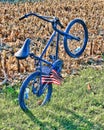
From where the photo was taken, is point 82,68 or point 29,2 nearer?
point 82,68

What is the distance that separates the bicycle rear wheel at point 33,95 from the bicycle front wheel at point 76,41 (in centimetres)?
62

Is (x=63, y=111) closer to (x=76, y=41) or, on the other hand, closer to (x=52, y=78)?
(x=52, y=78)

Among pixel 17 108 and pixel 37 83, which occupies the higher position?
pixel 37 83

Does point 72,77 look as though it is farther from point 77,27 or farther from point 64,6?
point 64,6

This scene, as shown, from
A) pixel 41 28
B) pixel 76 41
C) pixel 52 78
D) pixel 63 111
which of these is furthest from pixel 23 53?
pixel 41 28

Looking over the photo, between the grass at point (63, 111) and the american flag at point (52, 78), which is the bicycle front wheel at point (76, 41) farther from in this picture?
the grass at point (63, 111)

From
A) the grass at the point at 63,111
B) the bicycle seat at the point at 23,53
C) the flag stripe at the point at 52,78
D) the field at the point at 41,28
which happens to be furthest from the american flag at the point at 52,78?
the field at the point at 41,28

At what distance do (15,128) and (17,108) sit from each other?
1.53 feet

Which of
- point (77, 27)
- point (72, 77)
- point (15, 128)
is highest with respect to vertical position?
point (77, 27)

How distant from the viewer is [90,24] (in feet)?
30.6

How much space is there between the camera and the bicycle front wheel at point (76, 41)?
5324 mm

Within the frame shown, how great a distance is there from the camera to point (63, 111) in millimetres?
5293

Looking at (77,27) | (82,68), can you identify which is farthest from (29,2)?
(82,68)

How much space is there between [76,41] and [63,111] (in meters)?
2.67
